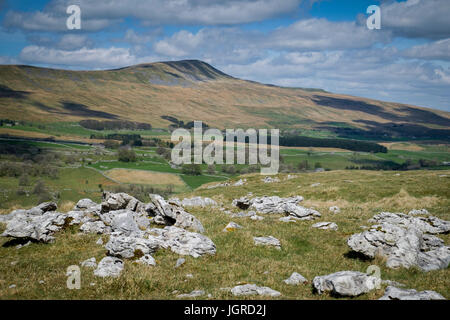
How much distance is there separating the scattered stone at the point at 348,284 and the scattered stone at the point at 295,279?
1.39m

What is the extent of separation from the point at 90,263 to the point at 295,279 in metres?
10.1

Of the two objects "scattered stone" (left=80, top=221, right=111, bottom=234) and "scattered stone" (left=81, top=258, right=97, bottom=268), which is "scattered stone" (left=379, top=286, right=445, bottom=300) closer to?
"scattered stone" (left=81, top=258, right=97, bottom=268)

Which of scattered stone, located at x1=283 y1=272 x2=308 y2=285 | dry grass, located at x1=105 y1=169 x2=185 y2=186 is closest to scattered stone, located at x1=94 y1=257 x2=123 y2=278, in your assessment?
scattered stone, located at x1=283 y1=272 x2=308 y2=285

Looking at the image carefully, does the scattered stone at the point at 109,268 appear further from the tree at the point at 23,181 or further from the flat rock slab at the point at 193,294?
the tree at the point at 23,181

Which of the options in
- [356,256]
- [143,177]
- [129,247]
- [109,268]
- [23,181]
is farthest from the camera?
[143,177]

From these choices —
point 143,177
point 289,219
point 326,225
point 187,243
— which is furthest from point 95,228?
point 143,177

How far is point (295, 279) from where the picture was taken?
14.9 meters

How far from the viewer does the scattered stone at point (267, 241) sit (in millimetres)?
20194

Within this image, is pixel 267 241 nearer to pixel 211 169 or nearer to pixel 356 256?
pixel 356 256

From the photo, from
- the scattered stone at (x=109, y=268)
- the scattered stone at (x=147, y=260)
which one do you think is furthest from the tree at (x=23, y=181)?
the scattered stone at (x=147, y=260)

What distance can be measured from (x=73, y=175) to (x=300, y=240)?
164343mm

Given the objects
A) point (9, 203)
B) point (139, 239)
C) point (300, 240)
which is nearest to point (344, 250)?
point (300, 240)

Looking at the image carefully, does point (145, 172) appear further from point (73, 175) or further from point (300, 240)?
point (300, 240)

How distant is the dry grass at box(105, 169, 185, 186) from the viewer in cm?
15512
